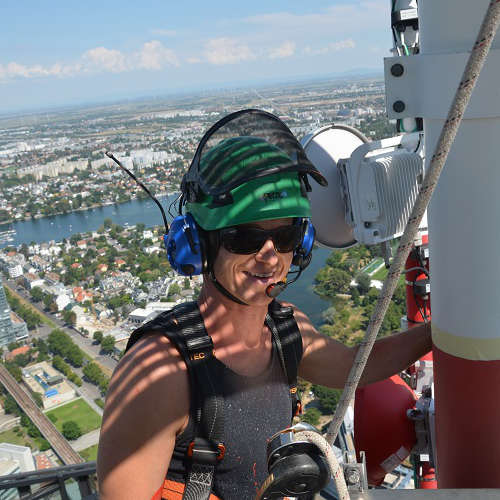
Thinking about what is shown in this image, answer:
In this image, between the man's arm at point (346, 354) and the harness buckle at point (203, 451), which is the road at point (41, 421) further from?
the harness buckle at point (203, 451)

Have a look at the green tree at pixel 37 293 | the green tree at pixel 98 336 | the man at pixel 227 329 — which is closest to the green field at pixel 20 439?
the green tree at pixel 98 336

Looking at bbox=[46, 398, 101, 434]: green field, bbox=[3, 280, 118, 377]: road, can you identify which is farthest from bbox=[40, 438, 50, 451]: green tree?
bbox=[3, 280, 118, 377]: road

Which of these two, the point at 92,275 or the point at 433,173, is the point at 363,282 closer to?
the point at 92,275

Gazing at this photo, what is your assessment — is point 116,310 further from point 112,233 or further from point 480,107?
point 480,107

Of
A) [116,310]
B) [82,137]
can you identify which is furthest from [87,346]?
[82,137]

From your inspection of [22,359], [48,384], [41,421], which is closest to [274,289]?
[41,421]
